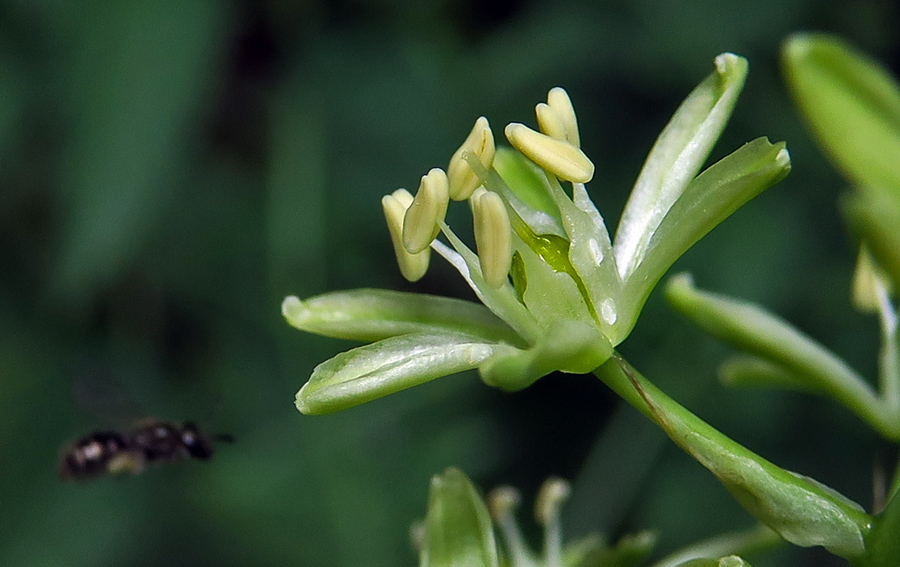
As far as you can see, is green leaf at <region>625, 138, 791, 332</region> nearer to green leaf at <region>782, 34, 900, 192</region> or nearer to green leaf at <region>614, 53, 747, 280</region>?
green leaf at <region>614, 53, 747, 280</region>

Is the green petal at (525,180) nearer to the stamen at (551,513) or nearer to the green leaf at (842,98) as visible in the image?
the green leaf at (842,98)

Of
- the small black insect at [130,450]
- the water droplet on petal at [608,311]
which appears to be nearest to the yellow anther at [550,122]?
the water droplet on petal at [608,311]

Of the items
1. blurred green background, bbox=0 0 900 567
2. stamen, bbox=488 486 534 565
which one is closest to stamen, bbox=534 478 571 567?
stamen, bbox=488 486 534 565

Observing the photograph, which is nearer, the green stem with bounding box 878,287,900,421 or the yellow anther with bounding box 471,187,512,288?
the yellow anther with bounding box 471,187,512,288

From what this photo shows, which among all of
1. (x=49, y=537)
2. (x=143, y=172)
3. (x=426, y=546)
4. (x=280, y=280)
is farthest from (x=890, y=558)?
(x=49, y=537)

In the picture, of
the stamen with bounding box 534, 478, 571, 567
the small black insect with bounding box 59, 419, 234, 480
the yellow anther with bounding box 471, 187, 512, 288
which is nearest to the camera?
the yellow anther with bounding box 471, 187, 512, 288

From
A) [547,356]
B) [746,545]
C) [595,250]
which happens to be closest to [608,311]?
[595,250]

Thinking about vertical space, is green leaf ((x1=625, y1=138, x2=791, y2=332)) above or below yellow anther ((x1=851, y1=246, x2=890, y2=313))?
above

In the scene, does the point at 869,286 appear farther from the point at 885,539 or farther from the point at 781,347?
the point at 885,539

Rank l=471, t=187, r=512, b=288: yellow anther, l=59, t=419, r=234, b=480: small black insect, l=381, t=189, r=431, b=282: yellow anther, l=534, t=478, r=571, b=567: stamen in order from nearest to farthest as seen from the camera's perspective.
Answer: l=471, t=187, r=512, b=288: yellow anther, l=381, t=189, r=431, b=282: yellow anther, l=534, t=478, r=571, b=567: stamen, l=59, t=419, r=234, b=480: small black insect
